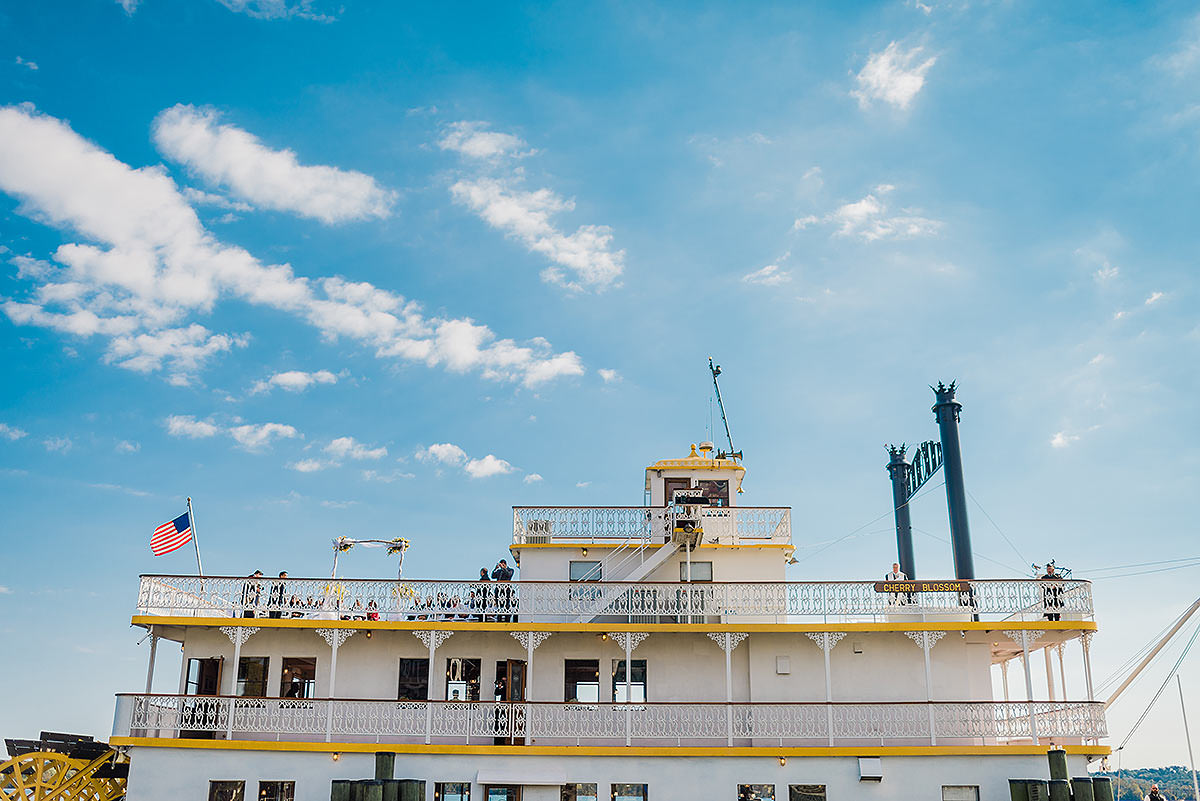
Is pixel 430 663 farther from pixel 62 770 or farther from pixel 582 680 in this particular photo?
pixel 62 770

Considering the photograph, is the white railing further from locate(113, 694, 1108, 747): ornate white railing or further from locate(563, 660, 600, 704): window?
locate(113, 694, 1108, 747): ornate white railing

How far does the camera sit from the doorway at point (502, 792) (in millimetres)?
23047

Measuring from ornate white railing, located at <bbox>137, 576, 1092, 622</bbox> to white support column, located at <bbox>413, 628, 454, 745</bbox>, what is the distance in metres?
0.43

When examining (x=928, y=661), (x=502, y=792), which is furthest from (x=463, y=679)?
(x=928, y=661)

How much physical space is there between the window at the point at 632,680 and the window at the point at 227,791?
947 cm

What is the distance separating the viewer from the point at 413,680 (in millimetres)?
25547

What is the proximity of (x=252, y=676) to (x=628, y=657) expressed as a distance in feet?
33.5

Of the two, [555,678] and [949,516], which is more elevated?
[949,516]

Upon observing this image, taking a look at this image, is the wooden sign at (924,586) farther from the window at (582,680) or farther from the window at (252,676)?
the window at (252,676)

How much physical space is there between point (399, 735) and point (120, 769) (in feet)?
26.8

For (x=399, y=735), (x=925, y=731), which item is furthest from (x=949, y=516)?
(x=399, y=735)

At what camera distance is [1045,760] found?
22.5 m

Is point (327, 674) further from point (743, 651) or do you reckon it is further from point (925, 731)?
point (925, 731)

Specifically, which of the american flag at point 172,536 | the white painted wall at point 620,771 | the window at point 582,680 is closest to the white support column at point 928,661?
the white painted wall at point 620,771
